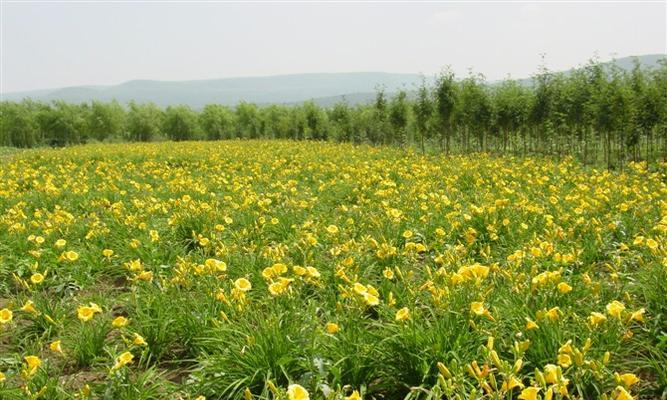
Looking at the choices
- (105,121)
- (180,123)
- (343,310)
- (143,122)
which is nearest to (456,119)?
(343,310)

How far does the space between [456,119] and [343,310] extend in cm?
Answer: 2101

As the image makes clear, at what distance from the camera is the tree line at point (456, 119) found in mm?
16609

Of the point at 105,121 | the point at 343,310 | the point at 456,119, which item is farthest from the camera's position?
the point at 105,121

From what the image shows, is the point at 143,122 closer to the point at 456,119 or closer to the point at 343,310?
the point at 456,119

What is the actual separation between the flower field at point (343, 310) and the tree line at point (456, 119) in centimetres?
1144

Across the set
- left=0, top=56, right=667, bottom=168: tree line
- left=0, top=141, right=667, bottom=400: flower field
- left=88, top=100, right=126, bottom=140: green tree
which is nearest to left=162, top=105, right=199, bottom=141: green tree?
left=0, top=56, right=667, bottom=168: tree line

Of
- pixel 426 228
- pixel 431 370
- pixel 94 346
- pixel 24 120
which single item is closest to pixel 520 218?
pixel 426 228

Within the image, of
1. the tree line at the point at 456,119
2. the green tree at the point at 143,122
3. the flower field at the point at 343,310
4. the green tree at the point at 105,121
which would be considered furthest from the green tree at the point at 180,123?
the flower field at the point at 343,310

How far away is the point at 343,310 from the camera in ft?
11.8

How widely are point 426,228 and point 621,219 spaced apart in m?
2.43

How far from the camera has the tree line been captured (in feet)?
54.5

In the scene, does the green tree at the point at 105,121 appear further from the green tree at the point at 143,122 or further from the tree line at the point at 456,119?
the green tree at the point at 143,122

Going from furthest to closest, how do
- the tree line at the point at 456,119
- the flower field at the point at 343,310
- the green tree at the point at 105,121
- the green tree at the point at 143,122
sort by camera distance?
the green tree at the point at 143,122 < the green tree at the point at 105,121 < the tree line at the point at 456,119 < the flower field at the point at 343,310

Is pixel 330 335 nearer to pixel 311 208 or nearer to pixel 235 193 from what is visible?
pixel 311 208
